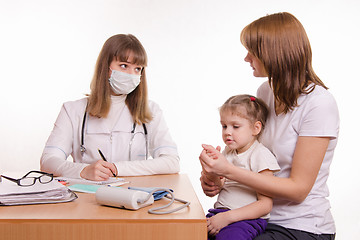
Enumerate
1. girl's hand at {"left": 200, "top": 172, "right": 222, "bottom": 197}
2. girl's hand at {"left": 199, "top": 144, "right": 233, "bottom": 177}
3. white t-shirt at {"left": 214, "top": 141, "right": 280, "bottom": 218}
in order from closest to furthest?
1. girl's hand at {"left": 199, "top": 144, "right": 233, "bottom": 177}
2. white t-shirt at {"left": 214, "top": 141, "right": 280, "bottom": 218}
3. girl's hand at {"left": 200, "top": 172, "right": 222, "bottom": 197}

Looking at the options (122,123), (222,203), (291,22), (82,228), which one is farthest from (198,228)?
(122,123)

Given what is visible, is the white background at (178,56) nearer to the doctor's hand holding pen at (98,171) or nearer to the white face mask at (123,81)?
the white face mask at (123,81)

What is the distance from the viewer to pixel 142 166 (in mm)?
2006

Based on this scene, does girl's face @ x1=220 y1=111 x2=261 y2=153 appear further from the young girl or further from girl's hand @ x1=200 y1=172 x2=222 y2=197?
girl's hand @ x1=200 y1=172 x2=222 y2=197

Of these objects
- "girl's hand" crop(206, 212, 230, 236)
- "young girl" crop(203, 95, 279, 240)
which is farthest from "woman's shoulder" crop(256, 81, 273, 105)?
"girl's hand" crop(206, 212, 230, 236)

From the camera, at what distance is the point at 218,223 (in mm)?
1482

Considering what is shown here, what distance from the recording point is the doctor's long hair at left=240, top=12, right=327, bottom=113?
5.13 feet

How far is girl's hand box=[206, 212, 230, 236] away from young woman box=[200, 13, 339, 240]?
0.13 meters

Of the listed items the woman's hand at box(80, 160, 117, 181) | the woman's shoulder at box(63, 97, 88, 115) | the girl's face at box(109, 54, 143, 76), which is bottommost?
the woman's hand at box(80, 160, 117, 181)

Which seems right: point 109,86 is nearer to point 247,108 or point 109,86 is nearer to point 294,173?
point 247,108

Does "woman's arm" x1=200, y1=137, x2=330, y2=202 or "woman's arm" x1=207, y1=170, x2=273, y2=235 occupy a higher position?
"woman's arm" x1=200, y1=137, x2=330, y2=202

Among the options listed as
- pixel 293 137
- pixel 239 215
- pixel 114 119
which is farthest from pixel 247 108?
pixel 114 119

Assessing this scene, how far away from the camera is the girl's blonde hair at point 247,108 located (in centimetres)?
167

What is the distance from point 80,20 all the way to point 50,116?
0.94m
